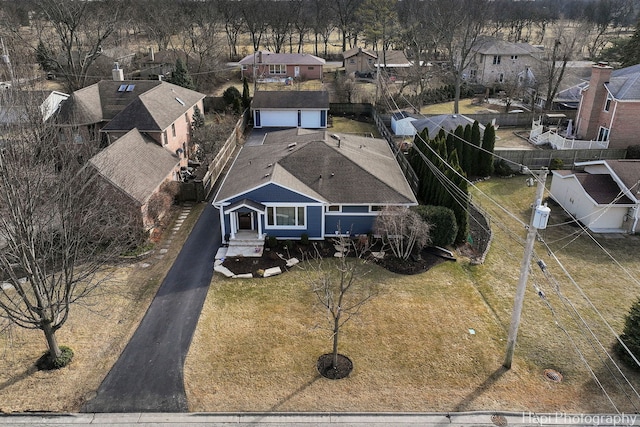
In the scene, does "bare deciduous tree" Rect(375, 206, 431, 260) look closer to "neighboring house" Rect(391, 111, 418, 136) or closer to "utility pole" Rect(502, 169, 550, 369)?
"utility pole" Rect(502, 169, 550, 369)

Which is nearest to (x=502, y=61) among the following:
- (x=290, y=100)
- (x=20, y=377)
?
(x=290, y=100)

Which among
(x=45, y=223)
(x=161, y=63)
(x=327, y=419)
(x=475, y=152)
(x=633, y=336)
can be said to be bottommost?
(x=327, y=419)

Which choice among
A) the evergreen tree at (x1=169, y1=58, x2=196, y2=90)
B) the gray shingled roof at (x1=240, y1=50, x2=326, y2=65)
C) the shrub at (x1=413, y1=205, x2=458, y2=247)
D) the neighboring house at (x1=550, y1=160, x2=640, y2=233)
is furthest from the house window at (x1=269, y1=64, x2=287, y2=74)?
the shrub at (x1=413, y1=205, x2=458, y2=247)

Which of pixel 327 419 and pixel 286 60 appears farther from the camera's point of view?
pixel 286 60

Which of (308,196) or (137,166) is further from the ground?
(137,166)

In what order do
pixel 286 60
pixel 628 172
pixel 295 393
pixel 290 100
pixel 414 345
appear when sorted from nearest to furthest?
1. pixel 295 393
2. pixel 414 345
3. pixel 628 172
4. pixel 290 100
5. pixel 286 60

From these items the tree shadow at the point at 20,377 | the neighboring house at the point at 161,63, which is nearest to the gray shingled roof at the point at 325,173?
the tree shadow at the point at 20,377

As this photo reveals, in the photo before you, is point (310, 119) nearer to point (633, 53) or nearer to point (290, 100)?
point (290, 100)

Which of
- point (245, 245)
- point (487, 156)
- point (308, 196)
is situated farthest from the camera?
point (487, 156)
